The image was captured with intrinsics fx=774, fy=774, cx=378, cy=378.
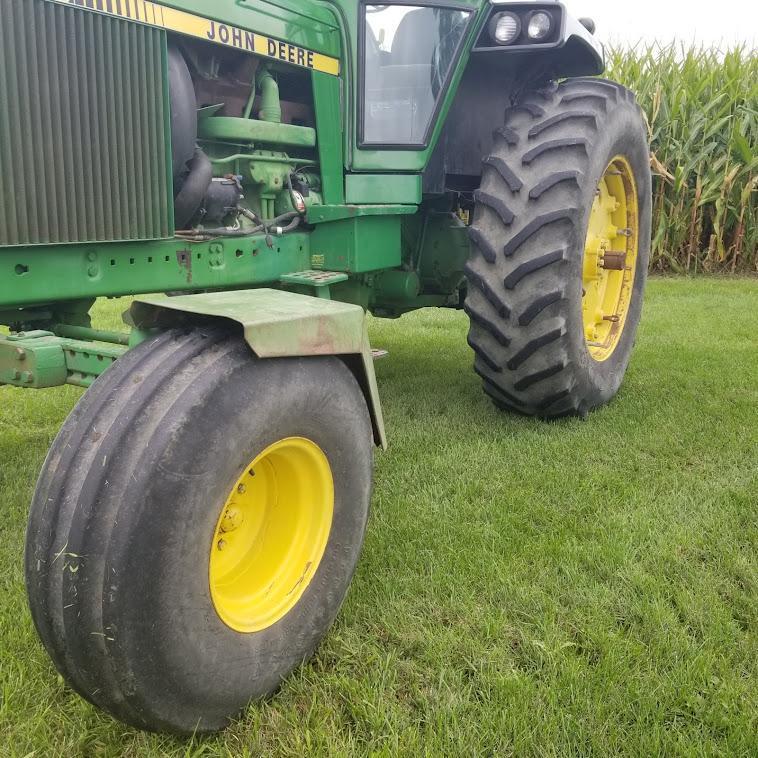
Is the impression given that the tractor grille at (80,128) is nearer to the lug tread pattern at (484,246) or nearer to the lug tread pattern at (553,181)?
the lug tread pattern at (484,246)

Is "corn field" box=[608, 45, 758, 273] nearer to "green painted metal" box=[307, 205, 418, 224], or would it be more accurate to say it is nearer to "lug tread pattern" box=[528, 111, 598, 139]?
"lug tread pattern" box=[528, 111, 598, 139]

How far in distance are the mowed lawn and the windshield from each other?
4.42ft

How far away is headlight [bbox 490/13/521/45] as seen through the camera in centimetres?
339

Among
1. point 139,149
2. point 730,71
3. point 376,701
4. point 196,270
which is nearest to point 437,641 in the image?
point 376,701

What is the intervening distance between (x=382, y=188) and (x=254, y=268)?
0.78 metres

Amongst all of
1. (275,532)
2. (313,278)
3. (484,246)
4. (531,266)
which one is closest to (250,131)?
(313,278)

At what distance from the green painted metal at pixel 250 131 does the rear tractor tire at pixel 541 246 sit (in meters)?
0.84

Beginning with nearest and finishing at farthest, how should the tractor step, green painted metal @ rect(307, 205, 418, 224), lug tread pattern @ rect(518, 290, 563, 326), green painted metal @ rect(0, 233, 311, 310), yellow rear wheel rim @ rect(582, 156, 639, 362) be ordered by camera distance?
green painted metal @ rect(0, 233, 311, 310)
the tractor step
green painted metal @ rect(307, 205, 418, 224)
lug tread pattern @ rect(518, 290, 563, 326)
yellow rear wheel rim @ rect(582, 156, 639, 362)

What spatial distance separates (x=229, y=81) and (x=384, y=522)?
5.52ft

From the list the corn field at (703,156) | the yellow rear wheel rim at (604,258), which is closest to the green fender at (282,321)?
the yellow rear wheel rim at (604,258)

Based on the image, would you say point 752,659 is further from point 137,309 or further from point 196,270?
point 196,270

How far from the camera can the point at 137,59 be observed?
2359 mm

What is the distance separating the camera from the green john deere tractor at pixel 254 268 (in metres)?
1.50

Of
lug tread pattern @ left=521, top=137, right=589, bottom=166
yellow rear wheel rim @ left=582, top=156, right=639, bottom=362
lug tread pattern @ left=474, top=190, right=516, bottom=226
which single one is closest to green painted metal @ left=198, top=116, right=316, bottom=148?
lug tread pattern @ left=474, top=190, right=516, bottom=226
